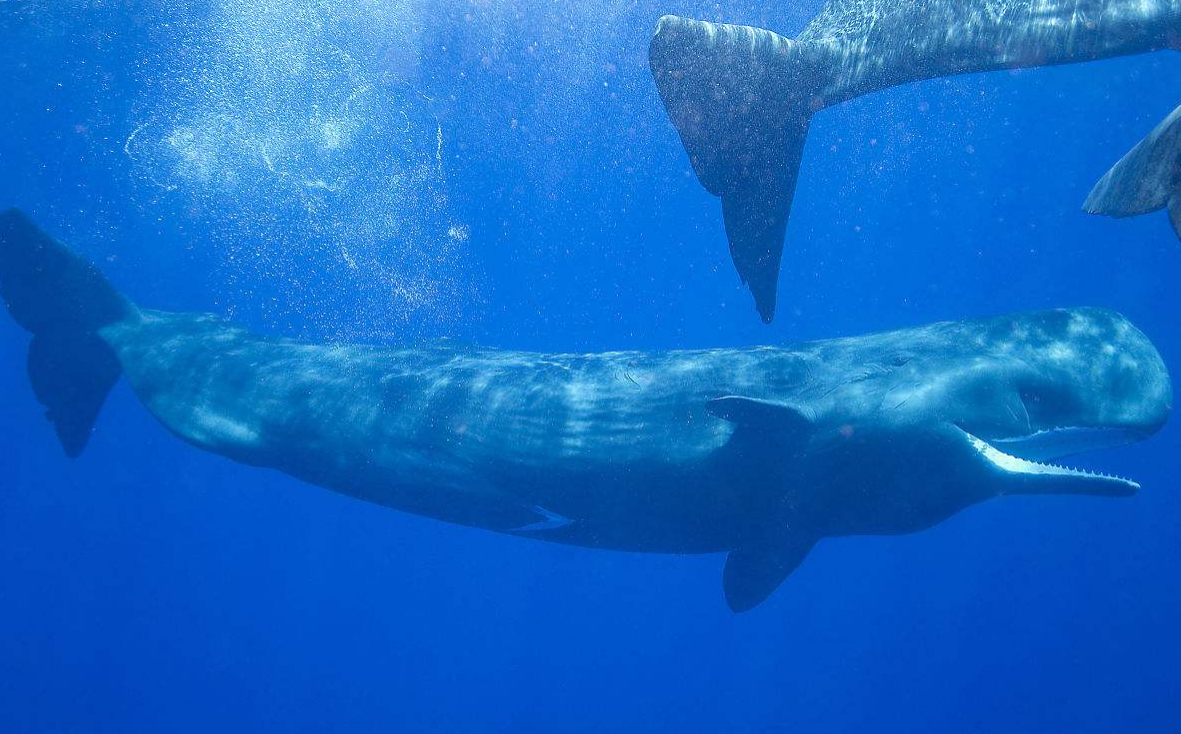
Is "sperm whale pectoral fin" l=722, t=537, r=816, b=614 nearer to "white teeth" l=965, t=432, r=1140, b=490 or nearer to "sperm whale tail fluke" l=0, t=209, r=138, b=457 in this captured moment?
"white teeth" l=965, t=432, r=1140, b=490

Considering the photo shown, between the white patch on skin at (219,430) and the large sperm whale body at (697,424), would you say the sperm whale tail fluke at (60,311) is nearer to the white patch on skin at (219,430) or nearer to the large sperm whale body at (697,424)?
the large sperm whale body at (697,424)

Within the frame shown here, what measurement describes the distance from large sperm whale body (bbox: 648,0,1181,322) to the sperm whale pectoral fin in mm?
2477

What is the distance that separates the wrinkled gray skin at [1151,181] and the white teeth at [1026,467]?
2.22 meters

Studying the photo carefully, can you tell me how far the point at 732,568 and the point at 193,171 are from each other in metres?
35.2

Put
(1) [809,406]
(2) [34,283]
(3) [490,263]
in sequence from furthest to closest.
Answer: (3) [490,263] < (2) [34,283] < (1) [809,406]

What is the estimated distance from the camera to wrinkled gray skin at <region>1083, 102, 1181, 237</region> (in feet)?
8.41

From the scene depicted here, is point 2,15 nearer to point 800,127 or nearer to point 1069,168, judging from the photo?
point 800,127

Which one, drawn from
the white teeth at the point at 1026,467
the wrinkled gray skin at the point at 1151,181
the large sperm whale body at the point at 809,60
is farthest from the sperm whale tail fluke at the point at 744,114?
the wrinkled gray skin at the point at 1151,181

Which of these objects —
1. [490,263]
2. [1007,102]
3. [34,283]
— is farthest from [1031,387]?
[490,263]

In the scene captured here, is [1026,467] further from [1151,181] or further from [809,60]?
[809,60]

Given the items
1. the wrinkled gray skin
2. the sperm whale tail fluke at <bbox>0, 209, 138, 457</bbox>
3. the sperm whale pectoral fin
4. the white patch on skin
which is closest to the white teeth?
the sperm whale pectoral fin

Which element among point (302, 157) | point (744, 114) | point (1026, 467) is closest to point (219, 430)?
point (744, 114)

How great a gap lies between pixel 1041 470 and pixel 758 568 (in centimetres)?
274

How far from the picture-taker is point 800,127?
5359 millimetres
